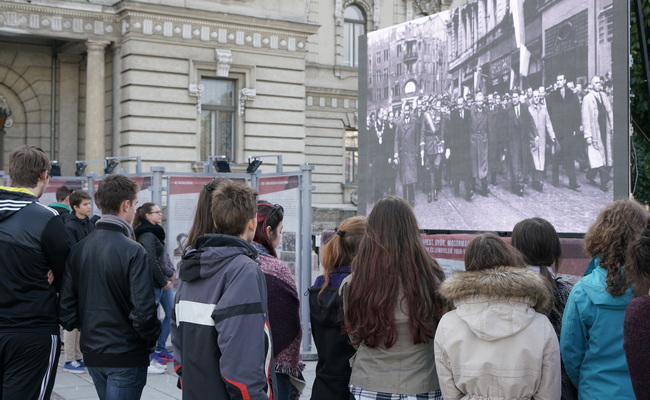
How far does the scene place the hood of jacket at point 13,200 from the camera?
4984 mm

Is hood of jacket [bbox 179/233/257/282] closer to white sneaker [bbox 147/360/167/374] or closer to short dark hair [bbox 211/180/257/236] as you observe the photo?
short dark hair [bbox 211/180/257/236]

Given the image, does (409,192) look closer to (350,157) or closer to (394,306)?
(394,306)

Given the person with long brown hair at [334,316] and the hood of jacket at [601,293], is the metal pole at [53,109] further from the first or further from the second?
the hood of jacket at [601,293]

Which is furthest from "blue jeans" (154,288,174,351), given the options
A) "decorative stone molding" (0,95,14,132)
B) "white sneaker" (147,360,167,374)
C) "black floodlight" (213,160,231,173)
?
"decorative stone molding" (0,95,14,132)

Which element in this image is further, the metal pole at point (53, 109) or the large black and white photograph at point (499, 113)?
the metal pole at point (53, 109)

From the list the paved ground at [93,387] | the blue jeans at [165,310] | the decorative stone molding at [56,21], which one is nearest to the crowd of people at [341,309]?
the paved ground at [93,387]

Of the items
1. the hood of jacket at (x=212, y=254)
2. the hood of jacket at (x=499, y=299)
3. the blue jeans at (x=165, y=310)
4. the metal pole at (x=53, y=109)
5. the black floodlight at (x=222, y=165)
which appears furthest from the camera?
the metal pole at (x=53, y=109)

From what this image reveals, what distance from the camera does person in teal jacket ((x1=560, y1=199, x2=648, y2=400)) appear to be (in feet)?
12.7

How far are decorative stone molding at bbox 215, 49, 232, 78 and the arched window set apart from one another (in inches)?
317

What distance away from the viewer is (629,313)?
324 cm

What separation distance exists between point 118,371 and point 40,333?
528mm

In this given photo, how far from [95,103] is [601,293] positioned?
19133mm

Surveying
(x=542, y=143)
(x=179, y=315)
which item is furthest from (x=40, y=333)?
(x=542, y=143)

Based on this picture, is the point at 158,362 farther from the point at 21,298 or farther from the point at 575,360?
the point at 575,360
